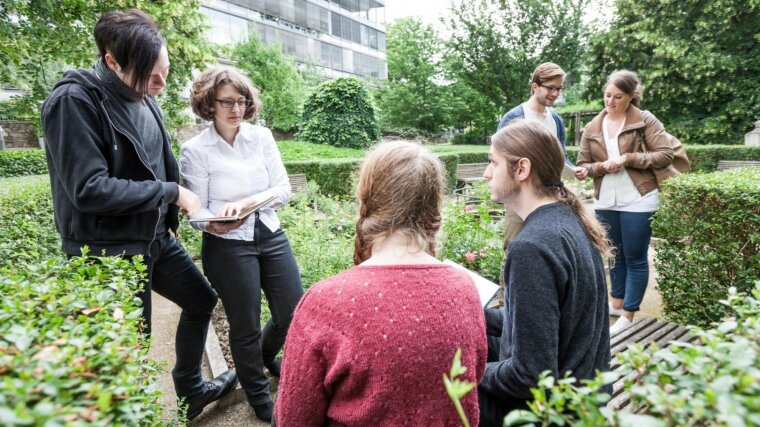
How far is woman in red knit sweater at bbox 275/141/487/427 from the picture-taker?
51.6 inches

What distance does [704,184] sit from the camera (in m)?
3.32

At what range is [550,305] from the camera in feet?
5.14

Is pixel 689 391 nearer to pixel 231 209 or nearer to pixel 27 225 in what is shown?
pixel 231 209

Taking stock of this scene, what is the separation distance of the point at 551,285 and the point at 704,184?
2525mm

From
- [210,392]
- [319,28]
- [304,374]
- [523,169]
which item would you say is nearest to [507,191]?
[523,169]

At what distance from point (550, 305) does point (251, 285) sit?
5.71 feet

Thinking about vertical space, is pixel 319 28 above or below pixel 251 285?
above

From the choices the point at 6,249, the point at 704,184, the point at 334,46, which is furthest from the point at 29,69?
the point at 334,46

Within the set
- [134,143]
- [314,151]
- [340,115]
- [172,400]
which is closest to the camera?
[134,143]

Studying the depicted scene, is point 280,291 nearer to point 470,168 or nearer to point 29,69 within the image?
point 29,69

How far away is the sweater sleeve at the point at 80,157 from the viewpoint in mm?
1988

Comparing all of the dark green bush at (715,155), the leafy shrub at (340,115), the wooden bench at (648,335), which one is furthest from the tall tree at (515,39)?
the wooden bench at (648,335)

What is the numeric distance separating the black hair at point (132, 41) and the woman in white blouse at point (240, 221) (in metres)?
0.45

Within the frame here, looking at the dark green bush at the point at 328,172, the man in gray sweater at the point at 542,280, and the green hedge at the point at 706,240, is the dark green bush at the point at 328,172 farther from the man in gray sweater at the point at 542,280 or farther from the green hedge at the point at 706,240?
the man in gray sweater at the point at 542,280
